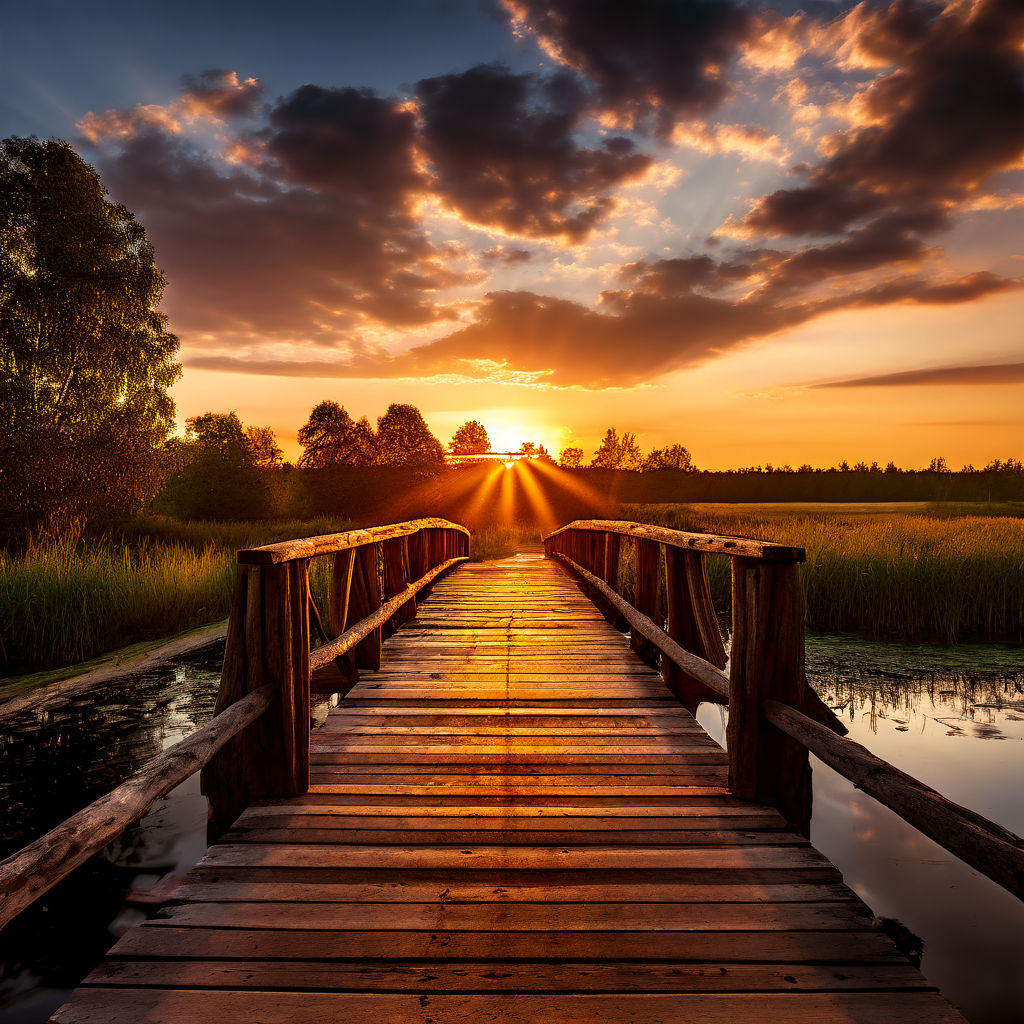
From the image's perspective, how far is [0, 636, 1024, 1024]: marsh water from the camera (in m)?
2.77

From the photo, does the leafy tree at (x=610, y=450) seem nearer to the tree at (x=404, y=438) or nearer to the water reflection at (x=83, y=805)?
the tree at (x=404, y=438)

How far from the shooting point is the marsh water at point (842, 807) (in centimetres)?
277

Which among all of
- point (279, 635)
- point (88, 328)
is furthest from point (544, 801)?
point (88, 328)

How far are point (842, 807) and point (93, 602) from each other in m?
8.84

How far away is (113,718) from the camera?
5.49 metres

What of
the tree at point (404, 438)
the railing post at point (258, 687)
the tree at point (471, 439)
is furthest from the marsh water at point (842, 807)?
the tree at point (471, 439)

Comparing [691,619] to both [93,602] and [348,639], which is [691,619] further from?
[93,602]

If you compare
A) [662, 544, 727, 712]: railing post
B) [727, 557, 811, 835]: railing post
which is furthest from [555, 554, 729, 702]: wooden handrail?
[727, 557, 811, 835]: railing post

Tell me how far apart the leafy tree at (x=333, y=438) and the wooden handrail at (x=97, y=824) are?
4434 centimetres

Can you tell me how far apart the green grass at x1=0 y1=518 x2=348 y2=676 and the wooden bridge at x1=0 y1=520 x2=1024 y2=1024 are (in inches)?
221

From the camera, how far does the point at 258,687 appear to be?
2.61 m

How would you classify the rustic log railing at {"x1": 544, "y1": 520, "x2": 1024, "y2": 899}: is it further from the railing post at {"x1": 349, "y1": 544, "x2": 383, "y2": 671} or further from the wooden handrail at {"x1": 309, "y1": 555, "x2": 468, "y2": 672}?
the railing post at {"x1": 349, "y1": 544, "x2": 383, "y2": 671}

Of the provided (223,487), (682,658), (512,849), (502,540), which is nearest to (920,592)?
(682,658)

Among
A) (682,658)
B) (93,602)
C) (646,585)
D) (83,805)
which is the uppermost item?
(646,585)
